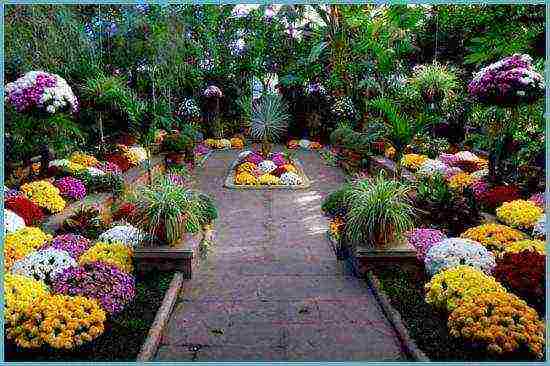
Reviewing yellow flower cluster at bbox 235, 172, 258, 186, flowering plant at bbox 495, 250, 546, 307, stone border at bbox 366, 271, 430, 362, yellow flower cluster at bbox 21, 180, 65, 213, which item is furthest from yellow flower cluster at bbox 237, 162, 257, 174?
flowering plant at bbox 495, 250, 546, 307

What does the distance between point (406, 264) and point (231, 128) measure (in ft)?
46.8

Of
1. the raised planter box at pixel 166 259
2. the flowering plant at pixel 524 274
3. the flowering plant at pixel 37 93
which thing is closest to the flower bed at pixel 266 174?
the flowering plant at pixel 37 93

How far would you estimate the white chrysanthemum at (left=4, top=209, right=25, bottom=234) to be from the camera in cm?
568

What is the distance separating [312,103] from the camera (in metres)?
17.8

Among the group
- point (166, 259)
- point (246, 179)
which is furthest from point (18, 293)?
point (246, 179)

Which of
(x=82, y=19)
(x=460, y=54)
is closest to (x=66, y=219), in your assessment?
(x=82, y=19)

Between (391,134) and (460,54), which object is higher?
(460,54)

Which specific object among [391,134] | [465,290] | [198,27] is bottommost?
[465,290]

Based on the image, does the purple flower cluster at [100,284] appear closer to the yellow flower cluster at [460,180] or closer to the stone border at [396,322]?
the stone border at [396,322]

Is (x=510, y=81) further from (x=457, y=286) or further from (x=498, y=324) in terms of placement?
(x=498, y=324)

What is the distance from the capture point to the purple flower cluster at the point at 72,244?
5.43m

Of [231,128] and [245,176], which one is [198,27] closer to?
[231,128]

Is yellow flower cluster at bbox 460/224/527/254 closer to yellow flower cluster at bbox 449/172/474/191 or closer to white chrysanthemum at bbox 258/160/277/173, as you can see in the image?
yellow flower cluster at bbox 449/172/474/191

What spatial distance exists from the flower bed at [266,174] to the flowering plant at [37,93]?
3.66 meters
